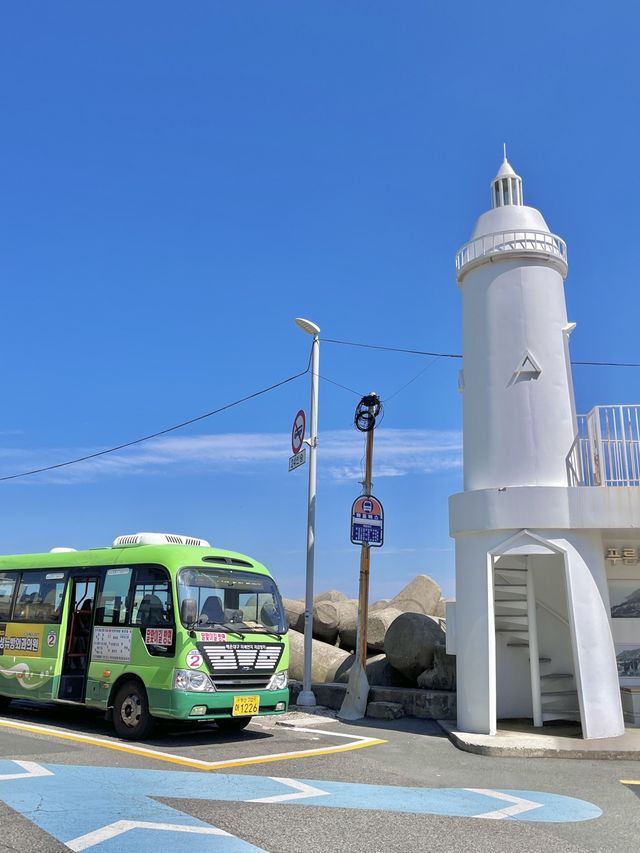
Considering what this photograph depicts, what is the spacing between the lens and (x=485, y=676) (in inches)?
462

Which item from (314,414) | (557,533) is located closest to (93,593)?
(314,414)

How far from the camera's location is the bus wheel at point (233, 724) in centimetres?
1187

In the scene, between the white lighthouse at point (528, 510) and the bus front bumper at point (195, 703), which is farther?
the white lighthouse at point (528, 510)

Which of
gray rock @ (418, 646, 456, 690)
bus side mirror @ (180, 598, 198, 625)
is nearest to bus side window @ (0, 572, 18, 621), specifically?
bus side mirror @ (180, 598, 198, 625)

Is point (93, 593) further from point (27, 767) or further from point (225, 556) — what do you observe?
point (27, 767)

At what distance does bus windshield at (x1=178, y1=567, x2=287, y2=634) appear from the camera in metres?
10.9

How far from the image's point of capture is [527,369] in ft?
42.0

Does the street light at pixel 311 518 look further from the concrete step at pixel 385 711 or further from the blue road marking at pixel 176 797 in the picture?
the blue road marking at pixel 176 797

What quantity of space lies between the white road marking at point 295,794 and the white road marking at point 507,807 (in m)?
1.61

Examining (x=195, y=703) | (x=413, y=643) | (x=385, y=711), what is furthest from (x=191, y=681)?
(x=413, y=643)

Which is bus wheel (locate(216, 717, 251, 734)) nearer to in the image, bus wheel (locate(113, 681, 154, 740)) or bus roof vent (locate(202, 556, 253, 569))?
bus wheel (locate(113, 681, 154, 740))

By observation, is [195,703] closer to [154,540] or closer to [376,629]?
[154,540]

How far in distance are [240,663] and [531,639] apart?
4.87 m

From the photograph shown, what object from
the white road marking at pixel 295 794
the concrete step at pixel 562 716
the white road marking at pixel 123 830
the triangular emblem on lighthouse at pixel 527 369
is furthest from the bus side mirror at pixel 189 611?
the triangular emblem on lighthouse at pixel 527 369
